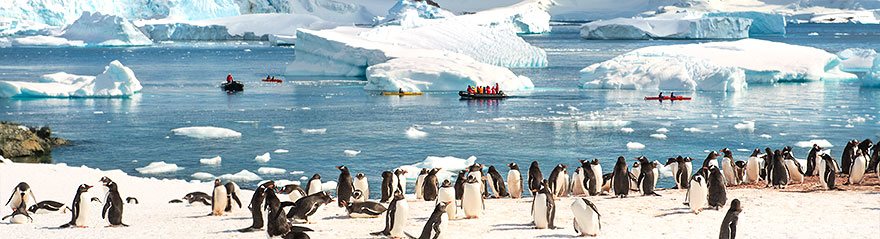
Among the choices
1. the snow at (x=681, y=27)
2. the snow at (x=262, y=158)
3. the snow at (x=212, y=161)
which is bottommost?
the snow at (x=212, y=161)

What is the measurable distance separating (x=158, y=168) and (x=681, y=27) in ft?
238

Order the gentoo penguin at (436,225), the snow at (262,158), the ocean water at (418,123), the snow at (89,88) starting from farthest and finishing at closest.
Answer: the snow at (89,88) → the ocean water at (418,123) → the snow at (262,158) → the gentoo penguin at (436,225)

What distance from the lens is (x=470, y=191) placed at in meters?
10.1

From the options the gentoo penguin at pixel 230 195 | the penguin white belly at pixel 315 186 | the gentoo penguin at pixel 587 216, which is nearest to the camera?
the gentoo penguin at pixel 587 216

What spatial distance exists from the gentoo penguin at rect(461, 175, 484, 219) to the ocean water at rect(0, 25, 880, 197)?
18.6 feet

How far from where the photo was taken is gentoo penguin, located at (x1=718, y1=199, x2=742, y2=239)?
8.37 m

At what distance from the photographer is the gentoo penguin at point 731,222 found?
27.5 ft

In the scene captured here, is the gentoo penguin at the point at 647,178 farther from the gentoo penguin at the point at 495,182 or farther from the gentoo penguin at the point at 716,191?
the gentoo penguin at the point at 495,182

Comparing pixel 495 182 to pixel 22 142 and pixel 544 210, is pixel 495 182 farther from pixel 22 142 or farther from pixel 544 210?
pixel 22 142

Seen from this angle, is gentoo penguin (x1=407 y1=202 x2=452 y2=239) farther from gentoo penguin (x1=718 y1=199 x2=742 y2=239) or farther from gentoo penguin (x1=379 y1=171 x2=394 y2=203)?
gentoo penguin (x1=379 y1=171 x2=394 y2=203)

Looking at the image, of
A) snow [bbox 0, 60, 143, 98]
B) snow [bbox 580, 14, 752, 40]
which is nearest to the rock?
snow [bbox 0, 60, 143, 98]

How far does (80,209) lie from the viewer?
9.84 meters

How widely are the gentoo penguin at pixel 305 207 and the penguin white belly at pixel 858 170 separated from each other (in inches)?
293

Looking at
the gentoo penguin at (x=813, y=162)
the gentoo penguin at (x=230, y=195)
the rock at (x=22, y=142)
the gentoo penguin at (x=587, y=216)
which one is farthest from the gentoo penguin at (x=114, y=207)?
the rock at (x=22, y=142)
